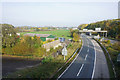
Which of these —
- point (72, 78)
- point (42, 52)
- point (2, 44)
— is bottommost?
point (72, 78)

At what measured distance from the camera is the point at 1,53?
18.5m

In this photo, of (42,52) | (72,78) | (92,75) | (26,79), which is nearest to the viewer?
(26,79)

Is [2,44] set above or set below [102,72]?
above

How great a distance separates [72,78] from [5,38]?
47.0 feet

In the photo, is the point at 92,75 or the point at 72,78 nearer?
the point at 72,78

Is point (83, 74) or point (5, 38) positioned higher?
point (5, 38)

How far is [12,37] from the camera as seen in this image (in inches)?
750

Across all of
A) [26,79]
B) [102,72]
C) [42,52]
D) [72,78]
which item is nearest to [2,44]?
[42,52]

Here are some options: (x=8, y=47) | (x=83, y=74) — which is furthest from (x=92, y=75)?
(x=8, y=47)

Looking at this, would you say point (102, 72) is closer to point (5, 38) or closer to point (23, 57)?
point (23, 57)

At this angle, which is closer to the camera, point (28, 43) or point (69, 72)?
point (69, 72)

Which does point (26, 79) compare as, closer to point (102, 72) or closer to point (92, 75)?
point (92, 75)

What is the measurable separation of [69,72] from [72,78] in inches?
51.6

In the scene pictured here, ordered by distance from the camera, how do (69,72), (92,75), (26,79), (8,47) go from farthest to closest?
(8,47)
(69,72)
(92,75)
(26,79)
